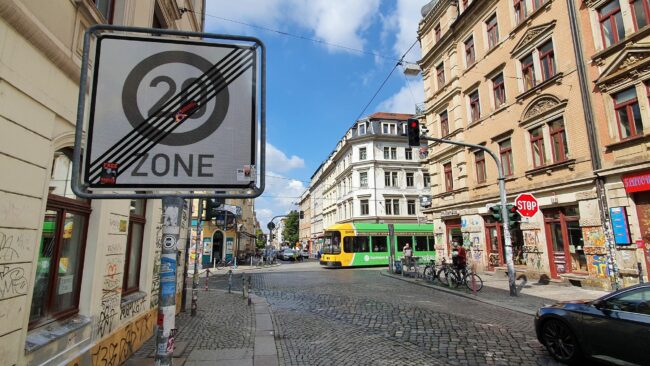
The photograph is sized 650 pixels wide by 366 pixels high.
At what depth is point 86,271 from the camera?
16.4 feet

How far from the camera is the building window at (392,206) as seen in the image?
46.0 metres

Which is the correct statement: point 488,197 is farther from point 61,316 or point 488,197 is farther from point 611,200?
point 61,316

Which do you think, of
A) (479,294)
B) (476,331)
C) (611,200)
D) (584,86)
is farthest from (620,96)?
(476,331)

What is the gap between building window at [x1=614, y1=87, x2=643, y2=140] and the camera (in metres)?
12.2

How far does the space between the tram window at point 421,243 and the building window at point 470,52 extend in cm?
1397

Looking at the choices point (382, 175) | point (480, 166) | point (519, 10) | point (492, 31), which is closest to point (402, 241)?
point (480, 166)

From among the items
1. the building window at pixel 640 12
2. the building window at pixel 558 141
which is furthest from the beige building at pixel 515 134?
the building window at pixel 640 12

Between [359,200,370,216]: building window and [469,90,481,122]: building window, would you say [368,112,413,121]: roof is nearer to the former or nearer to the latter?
[359,200,370,216]: building window

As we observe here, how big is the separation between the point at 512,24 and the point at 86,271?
1973 cm

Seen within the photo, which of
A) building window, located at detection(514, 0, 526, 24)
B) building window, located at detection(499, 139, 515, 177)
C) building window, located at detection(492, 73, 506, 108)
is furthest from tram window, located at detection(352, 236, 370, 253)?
building window, located at detection(514, 0, 526, 24)

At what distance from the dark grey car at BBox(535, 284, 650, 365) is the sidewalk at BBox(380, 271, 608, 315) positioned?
4.20 metres

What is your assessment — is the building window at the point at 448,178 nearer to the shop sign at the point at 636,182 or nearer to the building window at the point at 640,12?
the shop sign at the point at 636,182

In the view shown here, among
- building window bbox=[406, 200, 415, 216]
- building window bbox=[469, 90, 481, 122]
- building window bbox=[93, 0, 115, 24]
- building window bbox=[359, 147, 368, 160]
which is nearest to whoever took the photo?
building window bbox=[93, 0, 115, 24]

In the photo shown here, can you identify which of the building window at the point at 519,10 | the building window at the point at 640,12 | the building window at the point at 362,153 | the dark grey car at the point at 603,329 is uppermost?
the building window at the point at 362,153
